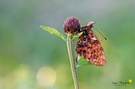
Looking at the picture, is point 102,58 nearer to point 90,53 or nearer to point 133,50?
point 90,53

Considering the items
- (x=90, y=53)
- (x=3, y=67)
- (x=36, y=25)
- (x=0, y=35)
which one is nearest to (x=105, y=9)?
(x=36, y=25)

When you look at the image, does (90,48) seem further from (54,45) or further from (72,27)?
(54,45)

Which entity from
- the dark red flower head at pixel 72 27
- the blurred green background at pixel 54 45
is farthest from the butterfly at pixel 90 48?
the blurred green background at pixel 54 45

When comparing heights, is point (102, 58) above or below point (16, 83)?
below

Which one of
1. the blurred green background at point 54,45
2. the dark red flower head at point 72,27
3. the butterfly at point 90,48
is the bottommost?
the butterfly at point 90,48

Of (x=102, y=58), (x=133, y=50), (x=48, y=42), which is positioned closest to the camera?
(x=102, y=58)

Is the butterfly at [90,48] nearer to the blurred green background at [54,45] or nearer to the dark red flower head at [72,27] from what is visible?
the dark red flower head at [72,27]

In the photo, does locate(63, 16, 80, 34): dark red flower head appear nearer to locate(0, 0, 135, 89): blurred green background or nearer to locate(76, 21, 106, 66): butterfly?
locate(76, 21, 106, 66): butterfly
